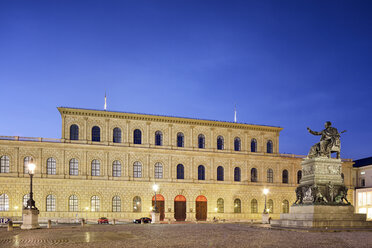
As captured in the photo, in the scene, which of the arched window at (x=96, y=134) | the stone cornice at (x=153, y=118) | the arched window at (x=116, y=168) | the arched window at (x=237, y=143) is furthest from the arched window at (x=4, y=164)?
the arched window at (x=237, y=143)

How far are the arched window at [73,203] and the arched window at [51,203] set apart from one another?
1754mm

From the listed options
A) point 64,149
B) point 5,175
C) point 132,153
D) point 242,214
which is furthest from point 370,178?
point 5,175

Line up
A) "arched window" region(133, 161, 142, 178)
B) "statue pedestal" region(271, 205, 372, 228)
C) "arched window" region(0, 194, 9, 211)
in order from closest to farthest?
"statue pedestal" region(271, 205, 372, 228) → "arched window" region(0, 194, 9, 211) → "arched window" region(133, 161, 142, 178)

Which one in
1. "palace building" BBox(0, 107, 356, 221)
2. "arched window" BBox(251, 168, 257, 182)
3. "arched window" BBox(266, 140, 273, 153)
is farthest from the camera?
"arched window" BBox(266, 140, 273, 153)

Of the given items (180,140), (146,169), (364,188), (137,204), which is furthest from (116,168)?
(364,188)

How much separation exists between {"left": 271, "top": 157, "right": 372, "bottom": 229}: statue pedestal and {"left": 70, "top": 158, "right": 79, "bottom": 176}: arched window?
3108 cm

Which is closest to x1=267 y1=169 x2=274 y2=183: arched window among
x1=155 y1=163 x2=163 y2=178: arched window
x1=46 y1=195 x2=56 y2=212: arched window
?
x1=155 y1=163 x2=163 y2=178: arched window

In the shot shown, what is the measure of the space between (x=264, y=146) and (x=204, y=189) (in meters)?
11.7

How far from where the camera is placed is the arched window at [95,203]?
46.0m

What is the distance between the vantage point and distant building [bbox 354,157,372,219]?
179ft

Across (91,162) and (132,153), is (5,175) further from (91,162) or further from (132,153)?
(132,153)

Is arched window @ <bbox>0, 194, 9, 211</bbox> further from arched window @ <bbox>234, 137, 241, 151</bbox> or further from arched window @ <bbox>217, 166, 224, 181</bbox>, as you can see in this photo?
arched window @ <bbox>234, 137, 241, 151</bbox>

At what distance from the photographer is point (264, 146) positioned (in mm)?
55125

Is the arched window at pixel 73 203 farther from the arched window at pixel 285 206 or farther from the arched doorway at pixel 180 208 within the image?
the arched window at pixel 285 206
